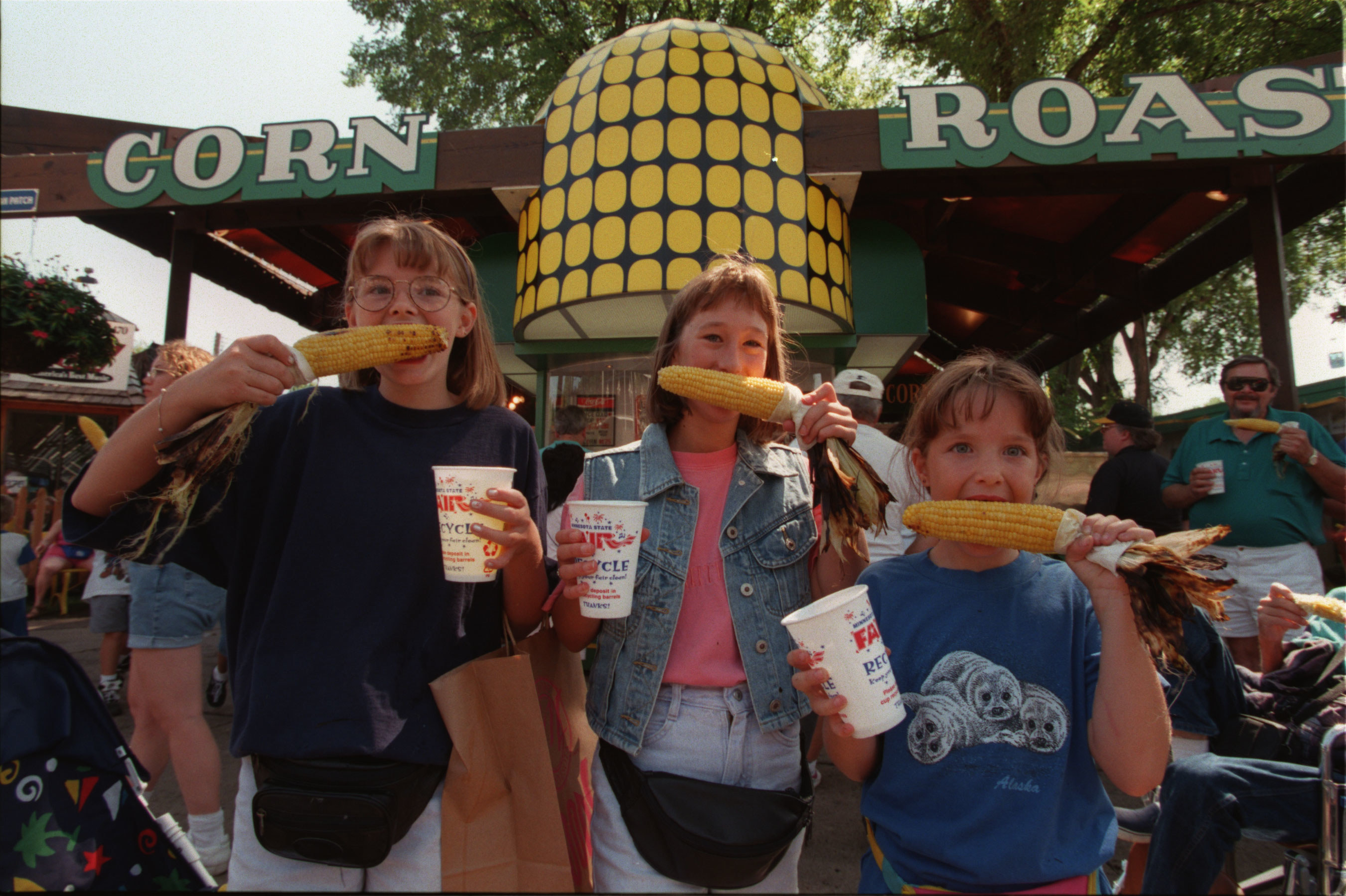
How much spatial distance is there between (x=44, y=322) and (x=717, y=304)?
568cm

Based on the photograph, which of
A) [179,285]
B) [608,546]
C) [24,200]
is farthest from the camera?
[179,285]

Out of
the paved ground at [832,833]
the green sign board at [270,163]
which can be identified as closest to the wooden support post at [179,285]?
the green sign board at [270,163]

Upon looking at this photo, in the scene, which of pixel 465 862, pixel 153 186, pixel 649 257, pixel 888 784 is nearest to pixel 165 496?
pixel 465 862

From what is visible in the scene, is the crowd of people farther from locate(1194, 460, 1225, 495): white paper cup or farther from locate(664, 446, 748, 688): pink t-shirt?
locate(1194, 460, 1225, 495): white paper cup

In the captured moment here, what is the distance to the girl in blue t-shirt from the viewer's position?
4.09 feet

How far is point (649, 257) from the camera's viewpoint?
5.41m

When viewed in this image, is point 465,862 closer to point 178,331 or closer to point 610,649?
point 610,649

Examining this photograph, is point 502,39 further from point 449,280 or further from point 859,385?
point 449,280

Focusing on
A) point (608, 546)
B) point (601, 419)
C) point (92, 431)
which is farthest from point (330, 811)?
point (601, 419)

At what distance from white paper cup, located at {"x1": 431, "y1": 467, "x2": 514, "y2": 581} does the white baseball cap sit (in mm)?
2831

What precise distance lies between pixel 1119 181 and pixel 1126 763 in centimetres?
621

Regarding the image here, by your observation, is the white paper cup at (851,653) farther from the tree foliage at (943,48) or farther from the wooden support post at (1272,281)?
the tree foliage at (943,48)

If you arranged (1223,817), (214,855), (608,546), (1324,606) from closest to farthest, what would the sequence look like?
(608,546) → (1223,817) → (1324,606) → (214,855)

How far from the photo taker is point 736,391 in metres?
1.52
